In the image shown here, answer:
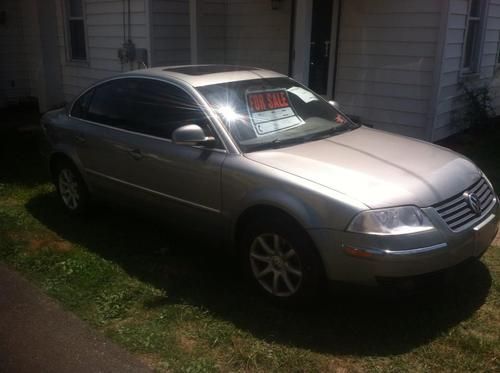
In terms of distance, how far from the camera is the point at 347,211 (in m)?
3.07

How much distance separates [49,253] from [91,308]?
110cm

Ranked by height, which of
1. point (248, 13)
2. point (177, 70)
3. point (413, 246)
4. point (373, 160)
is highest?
point (248, 13)

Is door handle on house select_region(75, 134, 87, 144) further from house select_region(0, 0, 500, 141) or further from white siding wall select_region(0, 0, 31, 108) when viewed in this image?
white siding wall select_region(0, 0, 31, 108)

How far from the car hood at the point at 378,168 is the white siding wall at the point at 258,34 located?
521 centimetres

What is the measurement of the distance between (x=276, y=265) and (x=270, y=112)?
1288 millimetres

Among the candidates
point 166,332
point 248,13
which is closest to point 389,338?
point 166,332

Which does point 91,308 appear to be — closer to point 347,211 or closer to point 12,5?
point 347,211

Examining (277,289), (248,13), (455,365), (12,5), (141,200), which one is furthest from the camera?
(12,5)

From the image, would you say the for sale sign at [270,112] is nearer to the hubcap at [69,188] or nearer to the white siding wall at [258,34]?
the hubcap at [69,188]

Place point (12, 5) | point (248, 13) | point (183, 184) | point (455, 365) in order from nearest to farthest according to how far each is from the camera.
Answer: point (455, 365), point (183, 184), point (248, 13), point (12, 5)

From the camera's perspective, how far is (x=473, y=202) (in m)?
3.42

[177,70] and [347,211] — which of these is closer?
[347,211]

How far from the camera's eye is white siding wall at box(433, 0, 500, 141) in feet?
24.1

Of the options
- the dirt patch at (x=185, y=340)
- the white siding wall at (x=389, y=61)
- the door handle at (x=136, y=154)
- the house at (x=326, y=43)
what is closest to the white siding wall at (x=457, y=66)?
the house at (x=326, y=43)
